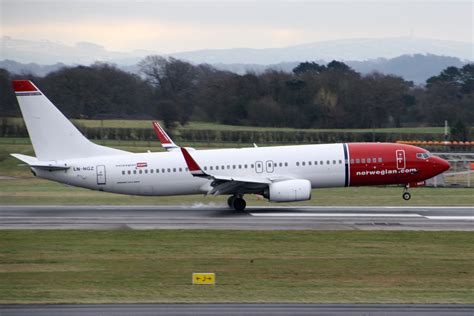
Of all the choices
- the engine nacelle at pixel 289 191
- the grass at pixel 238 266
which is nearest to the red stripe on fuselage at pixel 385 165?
the engine nacelle at pixel 289 191

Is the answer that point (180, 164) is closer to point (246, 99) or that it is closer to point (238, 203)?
point (238, 203)

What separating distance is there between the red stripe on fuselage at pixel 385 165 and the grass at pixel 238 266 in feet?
26.8

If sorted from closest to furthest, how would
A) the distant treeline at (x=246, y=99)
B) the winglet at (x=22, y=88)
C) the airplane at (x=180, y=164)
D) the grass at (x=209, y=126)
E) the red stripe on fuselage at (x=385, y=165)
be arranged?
the winglet at (x=22, y=88), the airplane at (x=180, y=164), the red stripe on fuselage at (x=385, y=165), the grass at (x=209, y=126), the distant treeline at (x=246, y=99)

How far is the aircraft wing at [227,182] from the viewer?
38.0 metres

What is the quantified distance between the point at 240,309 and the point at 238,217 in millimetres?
17711

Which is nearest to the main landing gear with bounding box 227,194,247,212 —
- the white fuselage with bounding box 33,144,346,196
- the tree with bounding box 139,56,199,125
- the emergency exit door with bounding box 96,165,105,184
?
the white fuselage with bounding box 33,144,346,196

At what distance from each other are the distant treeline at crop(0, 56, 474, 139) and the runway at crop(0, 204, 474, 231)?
3534 cm

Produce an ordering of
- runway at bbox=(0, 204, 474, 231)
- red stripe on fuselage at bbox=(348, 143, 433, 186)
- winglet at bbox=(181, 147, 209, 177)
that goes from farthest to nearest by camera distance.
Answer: red stripe on fuselage at bbox=(348, 143, 433, 186)
winglet at bbox=(181, 147, 209, 177)
runway at bbox=(0, 204, 474, 231)

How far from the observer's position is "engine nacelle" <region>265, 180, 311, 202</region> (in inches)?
1513

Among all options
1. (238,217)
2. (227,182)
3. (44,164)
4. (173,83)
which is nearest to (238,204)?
(227,182)

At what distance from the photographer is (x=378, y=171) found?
40250 millimetres

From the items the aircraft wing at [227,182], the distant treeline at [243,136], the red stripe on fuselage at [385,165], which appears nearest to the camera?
the aircraft wing at [227,182]

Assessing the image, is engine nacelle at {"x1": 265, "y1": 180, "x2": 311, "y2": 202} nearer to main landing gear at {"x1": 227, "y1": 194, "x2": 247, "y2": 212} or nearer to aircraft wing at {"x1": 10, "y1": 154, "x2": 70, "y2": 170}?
main landing gear at {"x1": 227, "y1": 194, "x2": 247, "y2": 212}

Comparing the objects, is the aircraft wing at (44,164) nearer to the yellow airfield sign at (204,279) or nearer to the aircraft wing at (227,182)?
the aircraft wing at (227,182)
